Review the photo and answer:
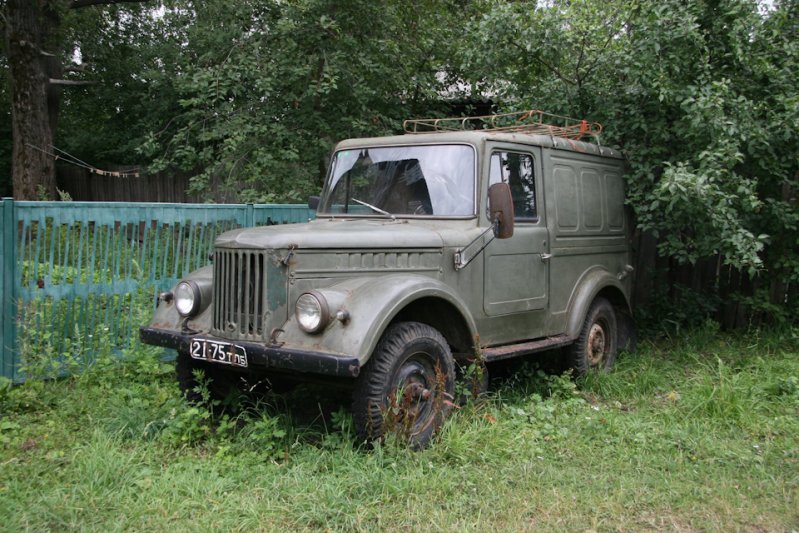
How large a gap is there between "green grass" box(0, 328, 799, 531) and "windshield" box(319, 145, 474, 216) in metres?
1.42

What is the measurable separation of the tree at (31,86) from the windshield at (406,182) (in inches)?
284

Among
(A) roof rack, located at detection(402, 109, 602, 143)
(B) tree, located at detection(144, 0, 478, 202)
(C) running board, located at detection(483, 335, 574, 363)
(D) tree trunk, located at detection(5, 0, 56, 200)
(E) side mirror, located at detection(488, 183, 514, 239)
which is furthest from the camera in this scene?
(D) tree trunk, located at detection(5, 0, 56, 200)

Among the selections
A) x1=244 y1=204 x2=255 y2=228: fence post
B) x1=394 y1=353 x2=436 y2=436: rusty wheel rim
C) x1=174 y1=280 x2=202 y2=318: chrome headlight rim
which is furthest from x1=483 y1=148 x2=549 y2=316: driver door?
x1=244 y1=204 x2=255 y2=228: fence post

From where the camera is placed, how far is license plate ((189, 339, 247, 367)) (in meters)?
4.12

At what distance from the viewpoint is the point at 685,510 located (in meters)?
3.75

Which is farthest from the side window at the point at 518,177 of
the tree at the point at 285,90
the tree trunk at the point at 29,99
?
the tree trunk at the point at 29,99

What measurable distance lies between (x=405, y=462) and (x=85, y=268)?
334 centimetres

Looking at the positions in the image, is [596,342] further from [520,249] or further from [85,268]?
[85,268]

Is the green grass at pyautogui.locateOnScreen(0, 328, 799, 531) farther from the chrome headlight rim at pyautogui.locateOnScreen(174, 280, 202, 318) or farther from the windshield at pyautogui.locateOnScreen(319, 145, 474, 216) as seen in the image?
the windshield at pyautogui.locateOnScreen(319, 145, 474, 216)

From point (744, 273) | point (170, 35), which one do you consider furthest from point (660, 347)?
point (170, 35)

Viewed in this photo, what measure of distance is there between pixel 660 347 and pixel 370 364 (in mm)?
4169

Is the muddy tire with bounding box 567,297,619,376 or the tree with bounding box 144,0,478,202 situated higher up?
the tree with bounding box 144,0,478,202

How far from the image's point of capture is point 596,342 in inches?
252

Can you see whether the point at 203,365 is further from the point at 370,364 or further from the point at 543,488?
the point at 543,488
